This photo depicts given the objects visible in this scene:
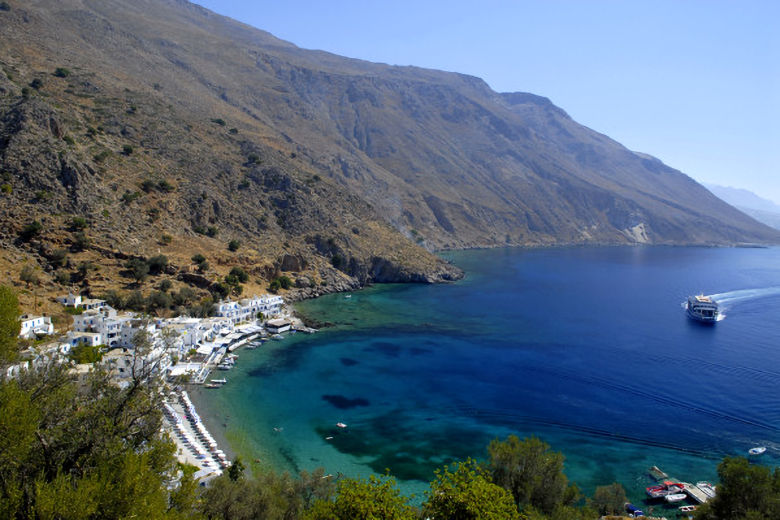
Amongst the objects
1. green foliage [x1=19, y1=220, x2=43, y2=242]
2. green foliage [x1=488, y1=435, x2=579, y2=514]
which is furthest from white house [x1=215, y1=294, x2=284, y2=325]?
green foliage [x1=488, y1=435, x2=579, y2=514]

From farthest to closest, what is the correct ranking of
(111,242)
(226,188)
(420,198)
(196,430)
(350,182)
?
(420,198)
(350,182)
(226,188)
(111,242)
(196,430)

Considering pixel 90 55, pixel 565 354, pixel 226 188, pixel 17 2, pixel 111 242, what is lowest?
pixel 565 354

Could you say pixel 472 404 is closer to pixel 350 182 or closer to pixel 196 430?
pixel 196 430

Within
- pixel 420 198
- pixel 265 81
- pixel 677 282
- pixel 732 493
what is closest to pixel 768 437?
pixel 732 493

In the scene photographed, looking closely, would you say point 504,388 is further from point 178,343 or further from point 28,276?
point 28,276

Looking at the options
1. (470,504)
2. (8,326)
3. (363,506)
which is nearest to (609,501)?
(470,504)

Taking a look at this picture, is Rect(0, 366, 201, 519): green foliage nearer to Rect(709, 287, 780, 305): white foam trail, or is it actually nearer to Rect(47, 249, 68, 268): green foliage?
Rect(47, 249, 68, 268): green foliage

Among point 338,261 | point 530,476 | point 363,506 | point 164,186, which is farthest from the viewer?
point 338,261

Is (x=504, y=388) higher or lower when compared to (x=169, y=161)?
lower
